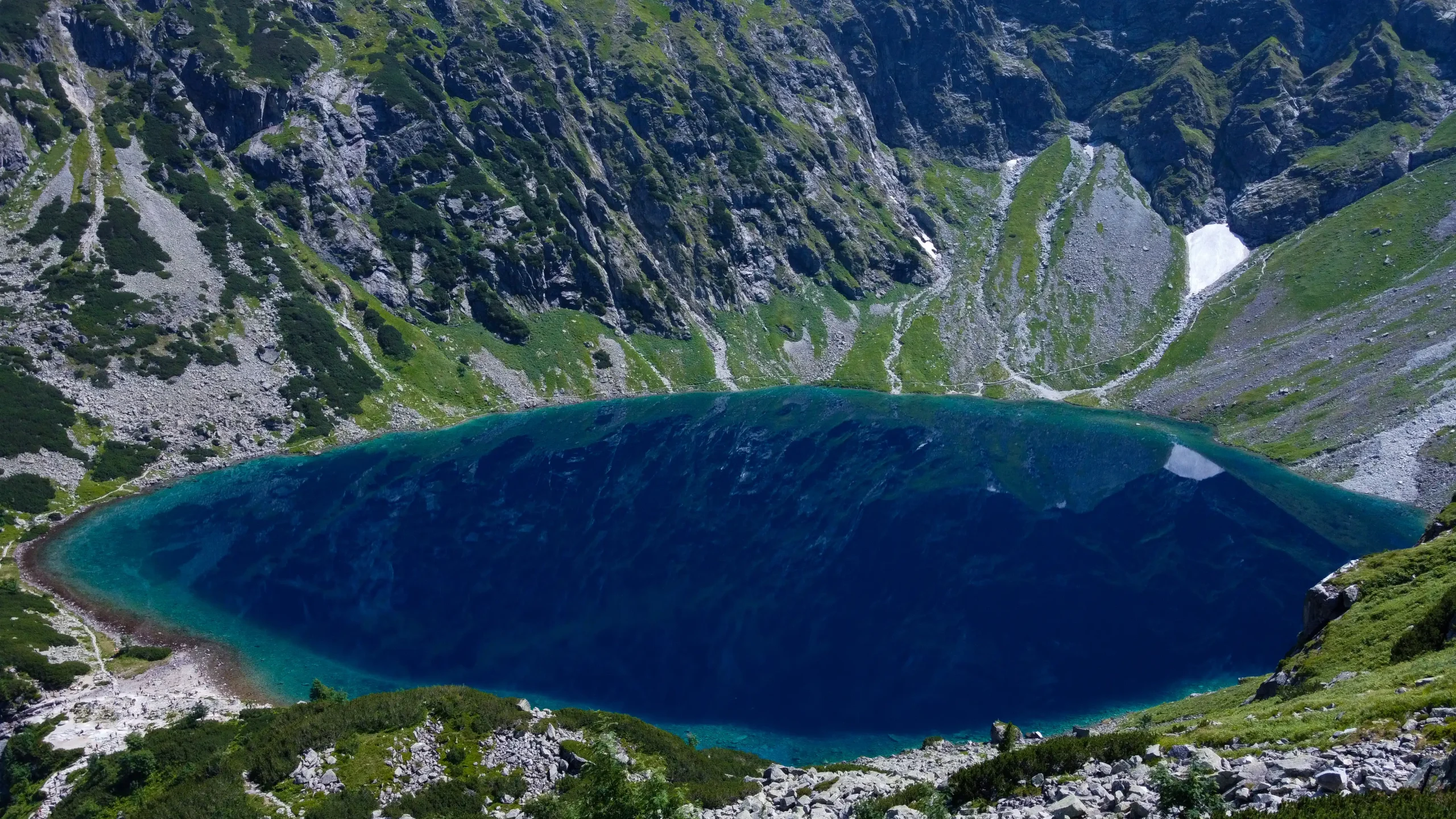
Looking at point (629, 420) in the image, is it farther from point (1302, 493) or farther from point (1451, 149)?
point (1451, 149)

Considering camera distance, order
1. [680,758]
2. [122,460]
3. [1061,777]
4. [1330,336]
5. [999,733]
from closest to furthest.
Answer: [1061,777] < [680,758] < [999,733] < [122,460] < [1330,336]

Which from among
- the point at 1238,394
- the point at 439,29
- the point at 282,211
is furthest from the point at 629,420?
the point at 439,29

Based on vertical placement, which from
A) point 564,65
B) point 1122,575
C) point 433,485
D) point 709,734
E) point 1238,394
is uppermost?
point 564,65

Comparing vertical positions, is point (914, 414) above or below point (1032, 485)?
above

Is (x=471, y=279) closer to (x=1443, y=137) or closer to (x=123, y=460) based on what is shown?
(x=123, y=460)

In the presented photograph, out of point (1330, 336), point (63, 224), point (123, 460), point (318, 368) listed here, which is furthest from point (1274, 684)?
point (63, 224)
